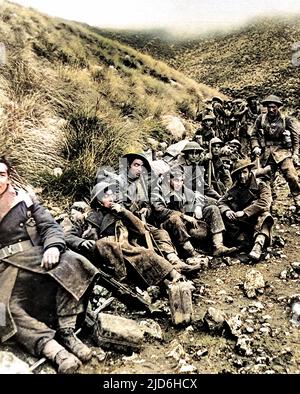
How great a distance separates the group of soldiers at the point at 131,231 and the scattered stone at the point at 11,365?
12cm

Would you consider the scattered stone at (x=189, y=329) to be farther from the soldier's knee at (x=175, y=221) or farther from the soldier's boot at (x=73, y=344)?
the soldier's knee at (x=175, y=221)

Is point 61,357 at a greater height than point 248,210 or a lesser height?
greater

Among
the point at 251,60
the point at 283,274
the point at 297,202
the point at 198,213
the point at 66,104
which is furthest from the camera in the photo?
the point at 251,60

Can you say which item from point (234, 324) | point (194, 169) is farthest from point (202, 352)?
point (194, 169)

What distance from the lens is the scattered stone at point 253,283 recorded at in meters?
5.14

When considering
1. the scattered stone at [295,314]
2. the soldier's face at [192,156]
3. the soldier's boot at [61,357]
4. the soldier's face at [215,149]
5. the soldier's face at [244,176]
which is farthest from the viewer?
the soldier's face at [215,149]

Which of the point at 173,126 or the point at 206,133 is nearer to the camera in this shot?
the point at 206,133

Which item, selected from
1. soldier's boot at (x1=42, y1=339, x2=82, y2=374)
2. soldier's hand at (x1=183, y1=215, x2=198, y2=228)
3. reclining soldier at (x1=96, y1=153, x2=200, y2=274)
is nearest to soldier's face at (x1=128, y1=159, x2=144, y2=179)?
reclining soldier at (x1=96, y1=153, x2=200, y2=274)

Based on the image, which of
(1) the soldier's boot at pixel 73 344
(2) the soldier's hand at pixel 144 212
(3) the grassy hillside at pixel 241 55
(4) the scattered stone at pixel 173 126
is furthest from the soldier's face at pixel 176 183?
(3) the grassy hillside at pixel 241 55

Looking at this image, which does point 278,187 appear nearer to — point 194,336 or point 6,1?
point 194,336

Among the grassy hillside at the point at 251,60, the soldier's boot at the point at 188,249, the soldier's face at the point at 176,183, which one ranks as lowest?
the grassy hillside at the point at 251,60

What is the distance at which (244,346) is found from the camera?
13.2 ft

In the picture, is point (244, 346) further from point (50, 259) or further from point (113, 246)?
point (50, 259)

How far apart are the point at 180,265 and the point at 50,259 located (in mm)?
1955
